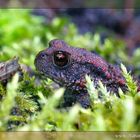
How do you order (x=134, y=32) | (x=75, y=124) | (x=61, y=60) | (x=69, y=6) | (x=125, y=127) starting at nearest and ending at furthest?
(x=125, y=127), (x=75, y=124), (x=61, y=60), (x=134, y=32), (x=69, y=6)

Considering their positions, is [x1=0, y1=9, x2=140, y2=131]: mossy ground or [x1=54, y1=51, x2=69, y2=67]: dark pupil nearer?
[x1=0, y1=9, x2=140, y2=131]: mossy ground

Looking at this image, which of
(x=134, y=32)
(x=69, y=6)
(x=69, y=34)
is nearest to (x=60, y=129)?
(x=69, y=34)

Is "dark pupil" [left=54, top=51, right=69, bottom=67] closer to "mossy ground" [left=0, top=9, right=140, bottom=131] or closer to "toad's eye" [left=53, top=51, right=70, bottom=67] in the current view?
"toad's eye" [left=53, top=51, right=70, bottom=67]

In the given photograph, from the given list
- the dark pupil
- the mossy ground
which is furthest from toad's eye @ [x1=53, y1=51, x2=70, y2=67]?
the mossy ground

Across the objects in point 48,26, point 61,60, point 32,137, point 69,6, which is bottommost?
point 32,137

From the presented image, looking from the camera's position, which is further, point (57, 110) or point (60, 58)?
point (60, 58)

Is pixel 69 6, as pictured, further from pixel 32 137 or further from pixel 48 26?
pixel 32 137

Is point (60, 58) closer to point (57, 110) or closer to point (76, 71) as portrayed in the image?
point (76, 71)

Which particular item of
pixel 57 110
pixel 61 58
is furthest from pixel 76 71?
pixel 57 110
